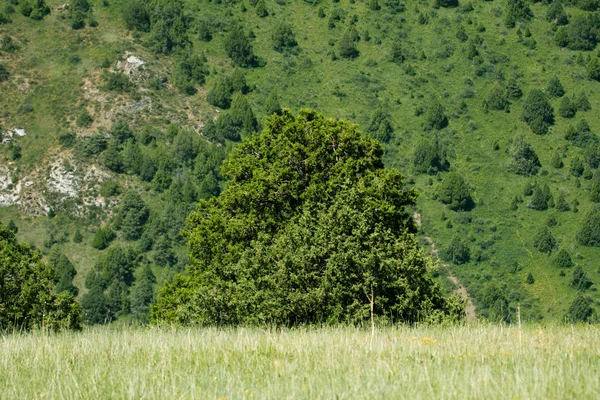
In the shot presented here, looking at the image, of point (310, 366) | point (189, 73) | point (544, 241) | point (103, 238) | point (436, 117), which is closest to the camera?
point (310, 366)

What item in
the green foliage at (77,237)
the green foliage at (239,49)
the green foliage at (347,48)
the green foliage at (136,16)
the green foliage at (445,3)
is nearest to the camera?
the green foliage at (77,237)

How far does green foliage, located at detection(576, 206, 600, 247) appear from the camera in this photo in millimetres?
129875

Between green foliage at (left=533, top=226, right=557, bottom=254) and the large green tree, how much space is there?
310 feet

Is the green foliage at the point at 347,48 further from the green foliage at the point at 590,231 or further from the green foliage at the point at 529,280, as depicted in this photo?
the green foliage at the point at 529,280

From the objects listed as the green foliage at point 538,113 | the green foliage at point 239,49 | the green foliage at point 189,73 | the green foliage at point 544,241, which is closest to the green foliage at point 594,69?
the green foliage at point 538,113

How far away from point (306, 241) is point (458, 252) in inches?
4065

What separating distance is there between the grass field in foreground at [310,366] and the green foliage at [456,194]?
419 feet

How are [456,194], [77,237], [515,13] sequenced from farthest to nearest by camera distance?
[515,13] → [456,194] → [77,237]

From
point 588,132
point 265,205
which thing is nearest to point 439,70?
point 588,132

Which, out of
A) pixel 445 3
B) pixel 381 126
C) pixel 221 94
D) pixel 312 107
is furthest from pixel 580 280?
pixel 445 3

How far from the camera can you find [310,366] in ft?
29.9

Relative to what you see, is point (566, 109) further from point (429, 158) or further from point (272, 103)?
point (272, 103)

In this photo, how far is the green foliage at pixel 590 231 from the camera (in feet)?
426

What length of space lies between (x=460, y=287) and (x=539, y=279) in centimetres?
1144
